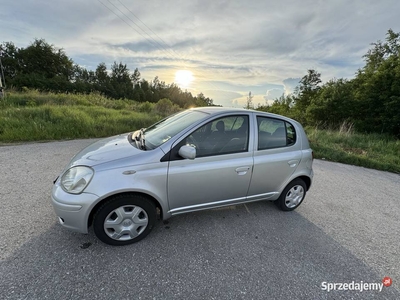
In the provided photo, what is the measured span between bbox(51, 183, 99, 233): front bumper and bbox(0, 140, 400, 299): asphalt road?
12.6 inches

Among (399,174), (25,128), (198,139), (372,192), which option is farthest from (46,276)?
(399,174)

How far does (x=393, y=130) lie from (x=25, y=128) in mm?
20998

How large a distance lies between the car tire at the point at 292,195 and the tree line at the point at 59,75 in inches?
1429

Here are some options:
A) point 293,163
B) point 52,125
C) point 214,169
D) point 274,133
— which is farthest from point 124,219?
point 52,125

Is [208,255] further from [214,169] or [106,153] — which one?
[106,153]

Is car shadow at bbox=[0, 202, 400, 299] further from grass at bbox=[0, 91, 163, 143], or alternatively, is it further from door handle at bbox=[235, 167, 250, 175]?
grass at bbox=[0, 91, 163, 143]

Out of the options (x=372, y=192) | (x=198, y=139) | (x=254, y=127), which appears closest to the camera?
(x=198, y=139)

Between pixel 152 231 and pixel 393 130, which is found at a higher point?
pixel 393 130

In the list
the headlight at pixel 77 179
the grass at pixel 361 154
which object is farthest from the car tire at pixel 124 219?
the grass at pixel 361 154

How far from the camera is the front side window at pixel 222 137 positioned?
245 cm

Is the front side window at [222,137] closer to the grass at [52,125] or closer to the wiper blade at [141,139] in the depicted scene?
the wiper blade at [141,139]

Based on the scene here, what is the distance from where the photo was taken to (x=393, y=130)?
13695 millimetres

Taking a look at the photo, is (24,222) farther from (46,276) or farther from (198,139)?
(198,139)

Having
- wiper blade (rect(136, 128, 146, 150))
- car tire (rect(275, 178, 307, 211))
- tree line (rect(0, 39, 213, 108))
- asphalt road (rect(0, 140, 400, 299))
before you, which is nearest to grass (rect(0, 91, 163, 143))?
asphalt road (rect(0, 140, 400, 299))
